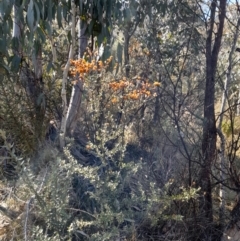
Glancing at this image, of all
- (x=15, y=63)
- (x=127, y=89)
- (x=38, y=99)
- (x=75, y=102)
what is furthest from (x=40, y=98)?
(x=127, y=89)

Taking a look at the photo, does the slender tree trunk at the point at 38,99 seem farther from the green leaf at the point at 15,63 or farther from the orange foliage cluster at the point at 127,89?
the orange foliage cluster at the point at 127,89

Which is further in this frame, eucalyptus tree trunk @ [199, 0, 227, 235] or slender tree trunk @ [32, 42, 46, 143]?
slender tree trunk @ [32, 42, 46, 143]

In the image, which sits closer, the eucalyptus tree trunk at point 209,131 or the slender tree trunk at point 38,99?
the eucalyptus tree trunk at point 209,131

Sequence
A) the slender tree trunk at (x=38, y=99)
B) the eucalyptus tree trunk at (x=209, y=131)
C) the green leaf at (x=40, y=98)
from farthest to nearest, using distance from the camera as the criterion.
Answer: the slender tree trunk at (x=38, y=99) < the green leaf at (x=40, y=98) < the eucalyptus tree trunk at (x=209, y=131)

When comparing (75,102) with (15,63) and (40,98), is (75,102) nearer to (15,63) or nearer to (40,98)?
(40,98)

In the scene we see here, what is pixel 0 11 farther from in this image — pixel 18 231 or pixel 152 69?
pixel 152 69

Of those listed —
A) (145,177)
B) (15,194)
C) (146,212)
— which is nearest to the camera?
(146,212)

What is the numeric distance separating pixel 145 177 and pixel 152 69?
2883mm

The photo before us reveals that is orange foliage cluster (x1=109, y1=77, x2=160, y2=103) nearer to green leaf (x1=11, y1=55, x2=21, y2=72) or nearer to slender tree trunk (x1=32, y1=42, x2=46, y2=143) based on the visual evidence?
slender tree trunk (x1=32, y1=42, x2=46, y2=143)

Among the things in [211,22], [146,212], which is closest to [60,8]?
[211,22]

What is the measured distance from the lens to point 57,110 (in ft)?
14.5

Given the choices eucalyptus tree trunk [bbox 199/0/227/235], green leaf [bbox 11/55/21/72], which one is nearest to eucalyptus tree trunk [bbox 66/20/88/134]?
green leaf [bbox 11/55/21/72]

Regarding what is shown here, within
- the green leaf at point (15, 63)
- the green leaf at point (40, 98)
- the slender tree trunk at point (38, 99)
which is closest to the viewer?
the green leaf at point (15, 63)

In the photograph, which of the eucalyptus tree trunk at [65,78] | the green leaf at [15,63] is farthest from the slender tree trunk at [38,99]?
the green leaf at [15,63]
